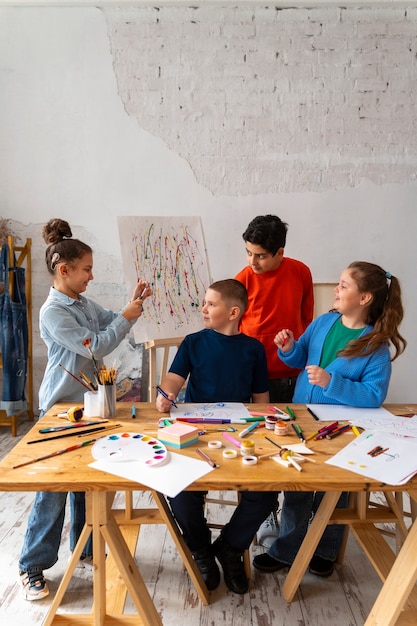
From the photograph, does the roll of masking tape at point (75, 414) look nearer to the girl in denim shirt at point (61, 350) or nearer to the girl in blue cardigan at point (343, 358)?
the girl in denim shirt at point (61, 350)

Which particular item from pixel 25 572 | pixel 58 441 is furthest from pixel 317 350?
pixel 25 572

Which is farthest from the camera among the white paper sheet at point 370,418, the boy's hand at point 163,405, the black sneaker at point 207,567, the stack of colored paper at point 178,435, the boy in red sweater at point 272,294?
the boy in red sweater at point 272,294

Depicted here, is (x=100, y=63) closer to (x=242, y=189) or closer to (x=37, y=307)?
(x=242, y=189)

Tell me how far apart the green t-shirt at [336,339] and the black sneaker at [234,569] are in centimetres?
74

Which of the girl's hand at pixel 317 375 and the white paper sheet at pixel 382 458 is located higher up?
the girl's hand at pixel 317 375

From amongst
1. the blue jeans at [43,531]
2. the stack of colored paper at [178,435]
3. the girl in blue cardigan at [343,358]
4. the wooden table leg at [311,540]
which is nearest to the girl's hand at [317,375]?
the girl in blue cardigan at [343,358]

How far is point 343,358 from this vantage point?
187 centimetres

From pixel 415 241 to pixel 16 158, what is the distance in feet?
9.25

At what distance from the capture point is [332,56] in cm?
345

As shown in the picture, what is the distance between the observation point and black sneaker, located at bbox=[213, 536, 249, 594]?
1829mm

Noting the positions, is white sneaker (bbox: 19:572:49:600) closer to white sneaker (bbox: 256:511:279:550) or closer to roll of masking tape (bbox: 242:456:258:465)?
white sneaker (bbox: 256:511:279:550)

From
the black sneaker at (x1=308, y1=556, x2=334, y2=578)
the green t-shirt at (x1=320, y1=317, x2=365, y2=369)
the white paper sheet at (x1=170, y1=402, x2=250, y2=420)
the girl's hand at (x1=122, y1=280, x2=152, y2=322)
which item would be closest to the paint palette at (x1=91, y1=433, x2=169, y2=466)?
the white paper sheet at (x1=170, y1=402, x2=250, y2=420)

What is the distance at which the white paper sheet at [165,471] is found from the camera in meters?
1.22

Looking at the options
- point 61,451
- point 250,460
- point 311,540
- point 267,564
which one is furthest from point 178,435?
point 267,564
